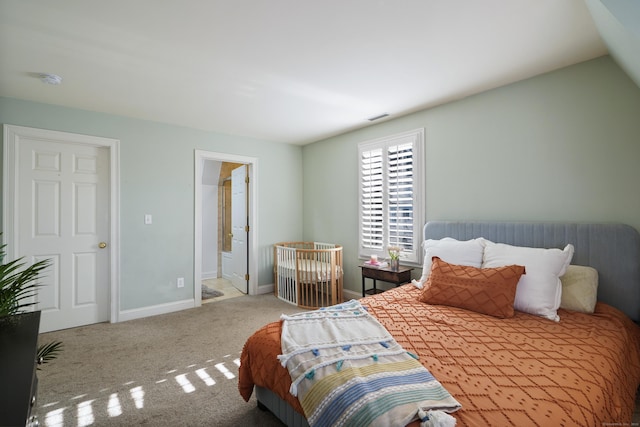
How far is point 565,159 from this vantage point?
2.49m

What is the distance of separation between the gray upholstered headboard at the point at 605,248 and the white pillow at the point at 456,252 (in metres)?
0.37

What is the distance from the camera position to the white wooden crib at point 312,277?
4.02m

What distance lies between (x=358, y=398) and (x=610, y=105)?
9.11 ft

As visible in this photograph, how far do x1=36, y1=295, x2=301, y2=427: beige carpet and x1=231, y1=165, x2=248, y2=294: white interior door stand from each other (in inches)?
50.0

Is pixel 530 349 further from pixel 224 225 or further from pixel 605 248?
pixel 224 225

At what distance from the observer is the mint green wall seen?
11.3ft

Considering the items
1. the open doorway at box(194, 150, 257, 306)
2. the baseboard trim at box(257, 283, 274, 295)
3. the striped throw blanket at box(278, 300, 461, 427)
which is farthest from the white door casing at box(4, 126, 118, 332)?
the striped throw blanket at box(278, 300, 461, 427)

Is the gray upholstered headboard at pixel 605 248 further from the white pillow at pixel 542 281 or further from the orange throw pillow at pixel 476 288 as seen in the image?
the orange throw pillow at pixel 476 288

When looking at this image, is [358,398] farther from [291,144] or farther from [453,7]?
[291,144]

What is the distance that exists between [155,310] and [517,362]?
3869 millimetres

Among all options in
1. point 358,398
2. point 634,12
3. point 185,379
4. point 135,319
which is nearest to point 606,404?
point 358,398

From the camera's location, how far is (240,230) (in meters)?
5.05

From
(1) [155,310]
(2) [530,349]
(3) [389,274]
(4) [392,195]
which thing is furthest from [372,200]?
(1) [155,310]

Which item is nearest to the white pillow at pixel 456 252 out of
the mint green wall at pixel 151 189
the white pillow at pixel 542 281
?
the white pillow at pixel 542 281
